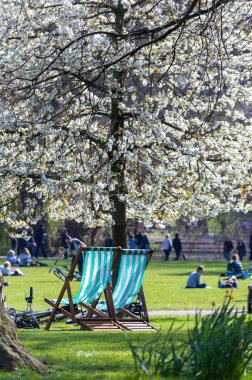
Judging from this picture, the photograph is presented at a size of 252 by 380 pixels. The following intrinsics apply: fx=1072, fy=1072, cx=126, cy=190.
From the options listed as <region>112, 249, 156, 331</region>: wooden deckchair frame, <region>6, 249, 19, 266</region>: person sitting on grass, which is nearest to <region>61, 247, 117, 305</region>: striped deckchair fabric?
<region>112, 249, 156, 331</region>: wooden deckchair frame

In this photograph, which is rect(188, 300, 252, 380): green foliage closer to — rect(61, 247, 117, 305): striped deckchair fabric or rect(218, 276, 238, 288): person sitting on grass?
rect(61, 247, 117, 305): striped deckchair fabric

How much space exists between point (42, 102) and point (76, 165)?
1426mm

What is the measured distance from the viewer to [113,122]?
20.8m

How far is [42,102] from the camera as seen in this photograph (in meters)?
21.4

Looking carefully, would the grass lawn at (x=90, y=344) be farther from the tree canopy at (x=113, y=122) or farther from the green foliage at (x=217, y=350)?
the tree canopy at (x=113, y=122)

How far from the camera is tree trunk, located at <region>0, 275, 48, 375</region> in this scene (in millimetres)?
8172

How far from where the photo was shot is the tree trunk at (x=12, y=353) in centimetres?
817

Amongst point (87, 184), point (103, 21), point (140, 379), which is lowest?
point (140, 379)

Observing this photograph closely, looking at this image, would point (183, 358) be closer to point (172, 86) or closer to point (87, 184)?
point (87, 184)

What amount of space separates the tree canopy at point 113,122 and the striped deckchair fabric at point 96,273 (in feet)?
15.0

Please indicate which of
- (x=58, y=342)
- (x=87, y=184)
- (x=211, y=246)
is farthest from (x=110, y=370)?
(x=211, y=246)

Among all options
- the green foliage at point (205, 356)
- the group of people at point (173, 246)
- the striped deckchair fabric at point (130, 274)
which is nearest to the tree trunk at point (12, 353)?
the green foliage at point (205, 356)

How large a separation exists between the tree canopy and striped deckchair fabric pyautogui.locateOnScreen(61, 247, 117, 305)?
4.58 meters

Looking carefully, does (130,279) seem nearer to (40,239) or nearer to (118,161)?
(118,161)
